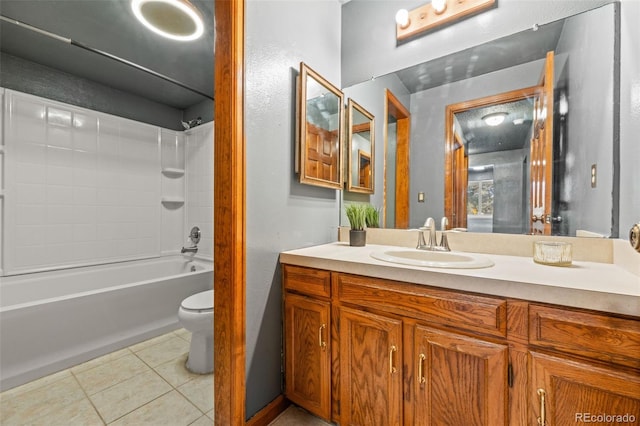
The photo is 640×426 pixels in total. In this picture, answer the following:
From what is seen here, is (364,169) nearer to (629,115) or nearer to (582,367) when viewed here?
(629,115)

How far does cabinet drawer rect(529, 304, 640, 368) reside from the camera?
0.70m

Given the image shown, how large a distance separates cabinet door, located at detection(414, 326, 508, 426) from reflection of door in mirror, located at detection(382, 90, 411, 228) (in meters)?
0.83

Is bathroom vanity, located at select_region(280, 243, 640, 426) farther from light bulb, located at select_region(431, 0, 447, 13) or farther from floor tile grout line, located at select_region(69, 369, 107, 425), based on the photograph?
light bulb, located at select_region(431, 0, 447, 13)

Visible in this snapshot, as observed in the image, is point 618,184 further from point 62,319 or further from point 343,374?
point 62,319

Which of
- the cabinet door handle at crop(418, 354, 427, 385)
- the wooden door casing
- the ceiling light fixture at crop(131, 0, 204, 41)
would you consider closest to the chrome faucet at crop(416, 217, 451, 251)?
the wooden door casing

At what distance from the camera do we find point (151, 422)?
1.31 metres

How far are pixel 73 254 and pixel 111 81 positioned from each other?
5.82ft

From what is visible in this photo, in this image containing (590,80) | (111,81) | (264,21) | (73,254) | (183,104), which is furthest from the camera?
(183,104)

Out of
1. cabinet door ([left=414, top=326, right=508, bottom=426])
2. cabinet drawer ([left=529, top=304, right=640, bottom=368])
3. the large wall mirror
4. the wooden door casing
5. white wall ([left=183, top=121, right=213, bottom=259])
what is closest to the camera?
cabinet drawer ([left=529, top=304, right=640, bottom=368])

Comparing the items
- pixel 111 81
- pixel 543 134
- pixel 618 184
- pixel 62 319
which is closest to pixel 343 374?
pixel 618 184

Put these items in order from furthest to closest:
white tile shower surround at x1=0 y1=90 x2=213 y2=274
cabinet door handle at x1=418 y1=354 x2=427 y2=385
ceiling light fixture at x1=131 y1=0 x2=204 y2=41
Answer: white tile shower surround at x1=0 y1=90 x2=213 y2=274
ceiling light fixture at x1=131 y1=0 x2=204 y2=41
cabinet door handle at x1=418 y1=354 x2=427 y2=385

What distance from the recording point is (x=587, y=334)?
74cm

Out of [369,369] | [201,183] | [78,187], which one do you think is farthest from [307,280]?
[78,187]

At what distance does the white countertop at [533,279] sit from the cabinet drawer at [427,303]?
32 millimetres
